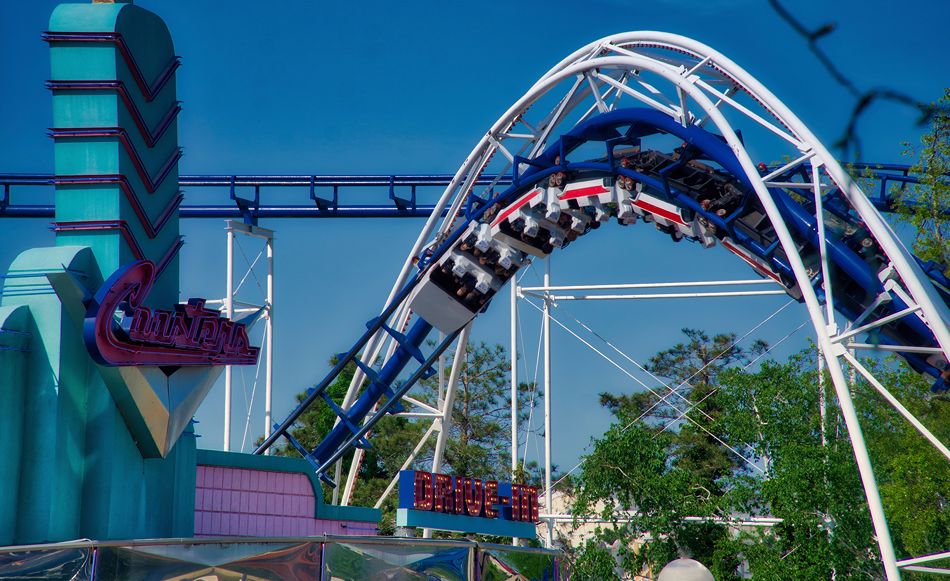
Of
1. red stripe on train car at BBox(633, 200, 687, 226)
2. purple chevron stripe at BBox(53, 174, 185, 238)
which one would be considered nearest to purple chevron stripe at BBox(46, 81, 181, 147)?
purple chevron stripe at BBox(53, 174, 185, 238)

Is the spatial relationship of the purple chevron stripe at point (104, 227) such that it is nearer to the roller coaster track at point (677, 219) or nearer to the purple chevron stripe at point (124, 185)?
the purple chevron stripe at point (124, 185)

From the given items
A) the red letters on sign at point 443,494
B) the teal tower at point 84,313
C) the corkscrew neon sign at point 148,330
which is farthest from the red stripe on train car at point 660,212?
the teal tower at point 84,313

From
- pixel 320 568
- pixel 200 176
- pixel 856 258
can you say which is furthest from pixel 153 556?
pixel 200 176

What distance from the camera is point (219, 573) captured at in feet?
19.3

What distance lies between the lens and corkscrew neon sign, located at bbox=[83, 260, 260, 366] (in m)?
12.8

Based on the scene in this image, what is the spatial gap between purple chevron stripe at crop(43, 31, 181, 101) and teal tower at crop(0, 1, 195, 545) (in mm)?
15

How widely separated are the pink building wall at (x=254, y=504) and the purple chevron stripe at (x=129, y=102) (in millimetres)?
5064

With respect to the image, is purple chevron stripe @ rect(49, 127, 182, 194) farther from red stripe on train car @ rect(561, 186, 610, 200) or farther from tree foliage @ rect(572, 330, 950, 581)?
tree foliage @ rect(572, 330, 950, 581)

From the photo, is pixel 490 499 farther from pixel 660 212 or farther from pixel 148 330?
pixel 148 330

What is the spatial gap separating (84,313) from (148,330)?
0.79 m

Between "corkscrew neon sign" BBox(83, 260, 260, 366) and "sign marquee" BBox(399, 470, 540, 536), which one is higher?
"corkscrew neon sign" BBox(83, 260, 260, 366)

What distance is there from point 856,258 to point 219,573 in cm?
1070

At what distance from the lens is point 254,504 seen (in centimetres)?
1736

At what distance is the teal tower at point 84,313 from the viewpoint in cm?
1292
